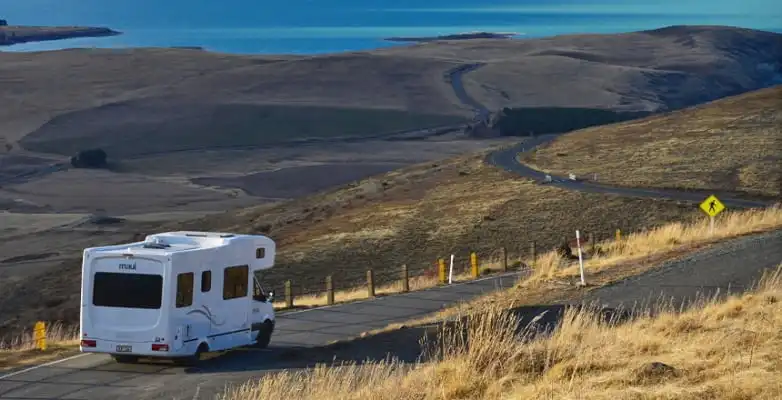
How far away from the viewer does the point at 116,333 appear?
15.3 metres

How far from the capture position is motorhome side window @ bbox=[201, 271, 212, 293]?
15.6 m

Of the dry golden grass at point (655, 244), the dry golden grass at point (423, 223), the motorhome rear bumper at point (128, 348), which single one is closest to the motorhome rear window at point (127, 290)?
the motorhome rear bumper at point (128, 348)

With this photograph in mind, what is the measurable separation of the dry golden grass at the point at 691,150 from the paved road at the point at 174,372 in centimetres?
2321

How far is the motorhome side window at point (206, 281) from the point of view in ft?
51.2

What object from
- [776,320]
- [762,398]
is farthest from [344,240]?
[762,398]

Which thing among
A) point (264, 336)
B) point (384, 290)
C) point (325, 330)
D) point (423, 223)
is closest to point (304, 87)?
point (423, 223)

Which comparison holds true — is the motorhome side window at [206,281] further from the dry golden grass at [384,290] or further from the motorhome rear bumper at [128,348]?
the dry golden grass at [384,290]

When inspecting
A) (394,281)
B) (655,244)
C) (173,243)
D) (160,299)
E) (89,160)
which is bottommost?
(89,160)

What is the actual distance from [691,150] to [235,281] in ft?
122

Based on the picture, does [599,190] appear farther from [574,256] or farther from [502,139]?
[502,139]

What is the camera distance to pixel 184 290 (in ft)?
50.2

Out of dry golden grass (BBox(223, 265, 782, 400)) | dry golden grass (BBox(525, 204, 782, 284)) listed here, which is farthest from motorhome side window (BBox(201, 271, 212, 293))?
dry golden grass (BBox(525, 204, 782, 284))

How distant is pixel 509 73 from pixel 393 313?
305ft

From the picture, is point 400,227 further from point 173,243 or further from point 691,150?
point 173,243
